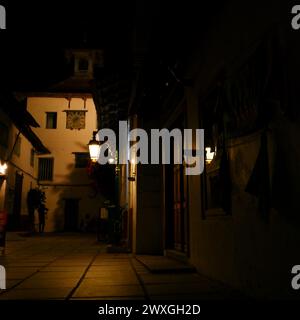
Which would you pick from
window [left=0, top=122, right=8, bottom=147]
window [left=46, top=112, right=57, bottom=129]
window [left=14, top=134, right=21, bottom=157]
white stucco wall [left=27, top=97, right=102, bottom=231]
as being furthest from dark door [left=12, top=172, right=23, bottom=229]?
window [left=46, top=112, right=57, bottom=129]

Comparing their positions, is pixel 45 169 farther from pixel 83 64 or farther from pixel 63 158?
pixel 83 64

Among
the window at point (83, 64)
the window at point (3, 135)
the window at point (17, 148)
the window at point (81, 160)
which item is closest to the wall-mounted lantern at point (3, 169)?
the window at point (3, 135)

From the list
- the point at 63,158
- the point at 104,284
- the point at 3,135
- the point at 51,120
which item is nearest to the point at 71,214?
the point at 63,158

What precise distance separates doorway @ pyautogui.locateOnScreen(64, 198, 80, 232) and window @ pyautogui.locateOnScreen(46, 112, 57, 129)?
6055 millimetres

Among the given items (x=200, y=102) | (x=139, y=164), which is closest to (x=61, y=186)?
(x=139, y=164)

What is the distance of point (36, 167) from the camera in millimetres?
27891

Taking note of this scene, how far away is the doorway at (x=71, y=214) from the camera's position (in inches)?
1089

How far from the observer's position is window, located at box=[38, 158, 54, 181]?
28.2 meters

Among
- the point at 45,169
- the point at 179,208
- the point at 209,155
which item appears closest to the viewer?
the point at 209,155

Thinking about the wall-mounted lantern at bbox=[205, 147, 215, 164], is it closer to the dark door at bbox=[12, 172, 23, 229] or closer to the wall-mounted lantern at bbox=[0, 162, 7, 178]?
the wall-mounted lantern at bbox=[0, 162, 7, 178]

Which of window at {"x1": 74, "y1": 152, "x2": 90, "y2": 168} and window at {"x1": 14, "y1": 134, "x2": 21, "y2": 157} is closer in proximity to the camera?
window at {"x1": 14, "y1": 134, "x2": 21, "y2": 157}

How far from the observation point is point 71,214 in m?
27.8
